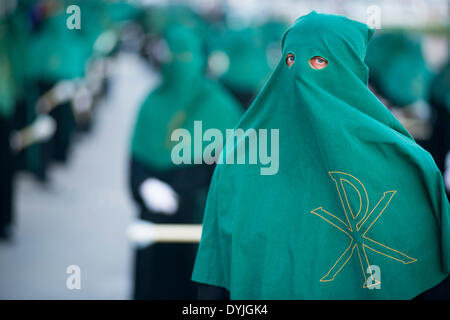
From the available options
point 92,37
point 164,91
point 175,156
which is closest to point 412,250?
point 175,156

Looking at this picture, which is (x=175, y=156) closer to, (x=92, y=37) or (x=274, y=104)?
(x=274, y=104)

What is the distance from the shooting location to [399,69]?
8203 mm

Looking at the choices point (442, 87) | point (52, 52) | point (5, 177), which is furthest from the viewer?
point (52, 52)

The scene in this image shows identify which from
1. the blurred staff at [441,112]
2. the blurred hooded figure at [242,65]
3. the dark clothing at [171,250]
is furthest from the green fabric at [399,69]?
the dark clothing at [171,250]

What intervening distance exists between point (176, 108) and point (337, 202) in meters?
2.03

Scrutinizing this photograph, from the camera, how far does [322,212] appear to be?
1.93 meters

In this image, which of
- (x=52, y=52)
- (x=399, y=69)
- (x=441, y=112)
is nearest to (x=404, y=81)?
(x=399, y=69)

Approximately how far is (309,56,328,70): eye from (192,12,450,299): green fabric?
0.02m

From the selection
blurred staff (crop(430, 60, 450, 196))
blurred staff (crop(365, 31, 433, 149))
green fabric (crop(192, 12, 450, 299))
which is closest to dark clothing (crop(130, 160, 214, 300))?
green fabric (crop(192, 12, 450, 299))

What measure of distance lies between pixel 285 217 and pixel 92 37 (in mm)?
9031

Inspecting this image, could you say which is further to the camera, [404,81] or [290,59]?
[404,81]

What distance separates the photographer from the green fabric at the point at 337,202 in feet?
6.25

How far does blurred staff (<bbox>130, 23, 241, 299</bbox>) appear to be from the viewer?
146 inches

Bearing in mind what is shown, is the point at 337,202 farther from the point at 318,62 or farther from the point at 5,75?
the point at 5,75
